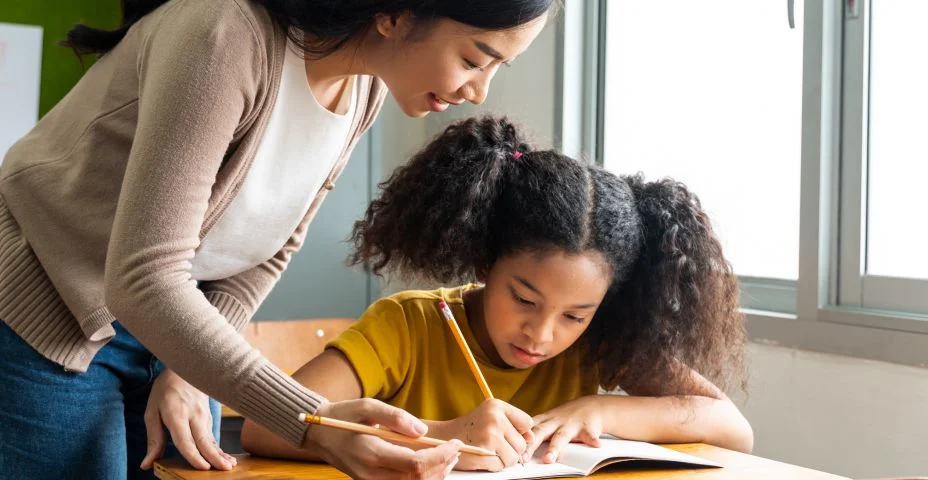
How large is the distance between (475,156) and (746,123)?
105cm

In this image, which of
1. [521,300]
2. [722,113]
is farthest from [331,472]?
[722,113]

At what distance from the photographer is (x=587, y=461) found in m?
1.07

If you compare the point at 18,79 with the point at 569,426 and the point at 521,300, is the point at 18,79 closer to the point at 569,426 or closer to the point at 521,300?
the point at 521,300

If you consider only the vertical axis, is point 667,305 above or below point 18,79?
below

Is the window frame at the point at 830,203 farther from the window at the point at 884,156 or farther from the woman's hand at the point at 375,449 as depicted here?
the woman's hand at the point at 375,449

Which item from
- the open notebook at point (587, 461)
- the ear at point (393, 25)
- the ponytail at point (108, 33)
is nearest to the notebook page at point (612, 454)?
the open notebook at point (587, 461)

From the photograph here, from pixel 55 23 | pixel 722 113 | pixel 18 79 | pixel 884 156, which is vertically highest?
pixel 55 23

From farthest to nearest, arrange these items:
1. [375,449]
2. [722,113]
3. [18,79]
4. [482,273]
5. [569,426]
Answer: [18,79] → [722,113] → [482,273] → [569,426] → [375,449]

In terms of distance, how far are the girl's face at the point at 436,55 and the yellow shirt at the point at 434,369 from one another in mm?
401

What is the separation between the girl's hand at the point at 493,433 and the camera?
103 centimetres

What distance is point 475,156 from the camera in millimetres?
1364

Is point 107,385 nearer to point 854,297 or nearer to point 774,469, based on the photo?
point 774,469

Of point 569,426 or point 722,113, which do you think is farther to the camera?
point 722,113

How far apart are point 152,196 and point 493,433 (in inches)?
16.9
